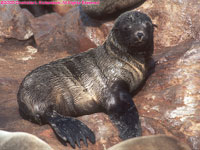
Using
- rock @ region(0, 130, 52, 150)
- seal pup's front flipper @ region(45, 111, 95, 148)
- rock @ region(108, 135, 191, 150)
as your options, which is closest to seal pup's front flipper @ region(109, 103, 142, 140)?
seal pup's front flipper @ region(45, 111, 95, 148)

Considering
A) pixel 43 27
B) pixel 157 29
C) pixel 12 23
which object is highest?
pixel 157 29

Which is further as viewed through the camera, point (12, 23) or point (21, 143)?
point (12, 23)

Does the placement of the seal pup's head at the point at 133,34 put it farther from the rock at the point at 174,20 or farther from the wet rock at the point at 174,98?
the rock at the point at 174,20

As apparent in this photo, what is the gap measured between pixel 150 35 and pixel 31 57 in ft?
13.5

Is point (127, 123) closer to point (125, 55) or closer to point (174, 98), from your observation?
point (174, 98)

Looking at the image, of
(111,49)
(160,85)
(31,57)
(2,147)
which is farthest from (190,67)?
(31,57)

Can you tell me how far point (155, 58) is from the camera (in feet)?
20.9

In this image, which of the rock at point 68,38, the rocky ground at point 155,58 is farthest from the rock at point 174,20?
the rock at point 68,38

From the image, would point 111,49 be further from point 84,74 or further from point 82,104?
point 82,104

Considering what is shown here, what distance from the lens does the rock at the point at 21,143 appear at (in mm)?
3285

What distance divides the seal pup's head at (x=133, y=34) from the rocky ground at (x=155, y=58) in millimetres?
629

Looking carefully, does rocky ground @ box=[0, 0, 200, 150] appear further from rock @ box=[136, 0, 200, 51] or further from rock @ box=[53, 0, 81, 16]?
rock @ box=[53, 0, 81, 16]

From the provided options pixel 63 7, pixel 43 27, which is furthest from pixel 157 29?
pixel 63 7

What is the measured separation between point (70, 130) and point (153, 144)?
4.50ft
